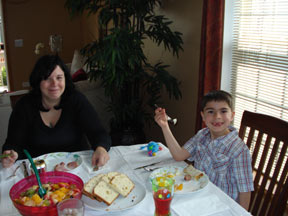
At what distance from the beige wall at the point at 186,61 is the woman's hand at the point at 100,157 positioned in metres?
1.47

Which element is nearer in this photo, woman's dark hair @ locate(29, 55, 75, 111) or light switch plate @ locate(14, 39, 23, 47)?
woman's dark hair @ locate(29, 55, 75, 111)

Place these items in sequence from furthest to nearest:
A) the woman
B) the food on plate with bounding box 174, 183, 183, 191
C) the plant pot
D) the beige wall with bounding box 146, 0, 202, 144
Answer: the plant pot
the beige wall with bounding box 146, 0, 202, 144
the woman
the food on plate with bounding box 174, 183, 183, 191

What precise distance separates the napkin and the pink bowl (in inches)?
14.1

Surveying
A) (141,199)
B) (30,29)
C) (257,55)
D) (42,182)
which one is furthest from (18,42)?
(141,199)

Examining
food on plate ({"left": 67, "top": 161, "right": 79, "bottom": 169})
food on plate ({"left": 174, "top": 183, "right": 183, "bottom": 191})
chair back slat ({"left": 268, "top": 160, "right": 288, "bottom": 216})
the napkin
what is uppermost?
food on plate ({"left": 67, "top": 161, "right": 79, "bottom": 169})

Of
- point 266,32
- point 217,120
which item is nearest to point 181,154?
point 217,120

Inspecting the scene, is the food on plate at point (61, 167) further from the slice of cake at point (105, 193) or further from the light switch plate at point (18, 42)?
the light switch plate at point (18, 42)

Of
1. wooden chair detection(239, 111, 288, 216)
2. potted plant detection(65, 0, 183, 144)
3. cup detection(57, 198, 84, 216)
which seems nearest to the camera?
cup detection(57, 198, 84, 216)

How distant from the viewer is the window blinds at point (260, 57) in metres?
1.95

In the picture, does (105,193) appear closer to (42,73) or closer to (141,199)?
(141,199)

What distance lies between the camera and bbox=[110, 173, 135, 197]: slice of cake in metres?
1.15

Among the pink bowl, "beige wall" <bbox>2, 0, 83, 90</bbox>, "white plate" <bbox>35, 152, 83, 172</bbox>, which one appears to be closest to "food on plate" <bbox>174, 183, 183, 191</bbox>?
the pink bowl

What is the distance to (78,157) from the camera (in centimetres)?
149

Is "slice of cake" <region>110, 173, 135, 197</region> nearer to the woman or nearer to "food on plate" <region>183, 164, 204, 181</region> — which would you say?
"food on plate" <region>183, 164, 204, 181</region>
